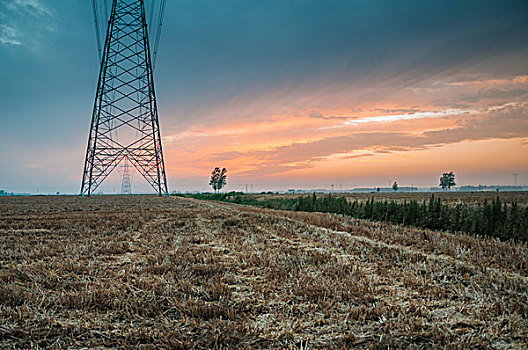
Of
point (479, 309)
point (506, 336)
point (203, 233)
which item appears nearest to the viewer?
point (506, 336)

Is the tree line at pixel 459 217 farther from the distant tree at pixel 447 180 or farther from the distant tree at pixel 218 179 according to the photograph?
the distant tree at pixel 447 180

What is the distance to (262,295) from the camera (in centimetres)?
429

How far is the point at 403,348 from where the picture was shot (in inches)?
117

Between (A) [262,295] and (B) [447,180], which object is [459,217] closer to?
(A) [262,295]

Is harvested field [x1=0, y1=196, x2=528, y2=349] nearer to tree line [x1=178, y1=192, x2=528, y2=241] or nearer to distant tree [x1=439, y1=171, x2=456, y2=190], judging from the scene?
tree line [x1=178, y1=192, x2=528, y2=241]

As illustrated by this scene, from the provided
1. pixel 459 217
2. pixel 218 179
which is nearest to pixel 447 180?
pixel 218 179

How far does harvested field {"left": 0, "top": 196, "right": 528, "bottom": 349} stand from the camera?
316cm

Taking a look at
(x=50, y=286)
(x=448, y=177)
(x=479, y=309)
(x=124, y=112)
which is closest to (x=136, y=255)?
(x=50, y=286)

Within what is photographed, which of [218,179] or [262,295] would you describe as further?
[218,179]

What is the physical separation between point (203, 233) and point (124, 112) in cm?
3271

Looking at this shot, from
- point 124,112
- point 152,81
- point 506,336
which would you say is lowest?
point 506,336

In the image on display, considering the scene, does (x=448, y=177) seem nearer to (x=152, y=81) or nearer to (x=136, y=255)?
(x=152, y=81)

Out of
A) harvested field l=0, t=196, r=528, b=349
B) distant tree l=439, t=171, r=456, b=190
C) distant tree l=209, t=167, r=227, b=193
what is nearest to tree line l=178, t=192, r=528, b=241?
harvested field l=0, t=196, r=528, b=349

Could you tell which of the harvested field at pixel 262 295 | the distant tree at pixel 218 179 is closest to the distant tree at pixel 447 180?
the distant tree at pixel 218 179
